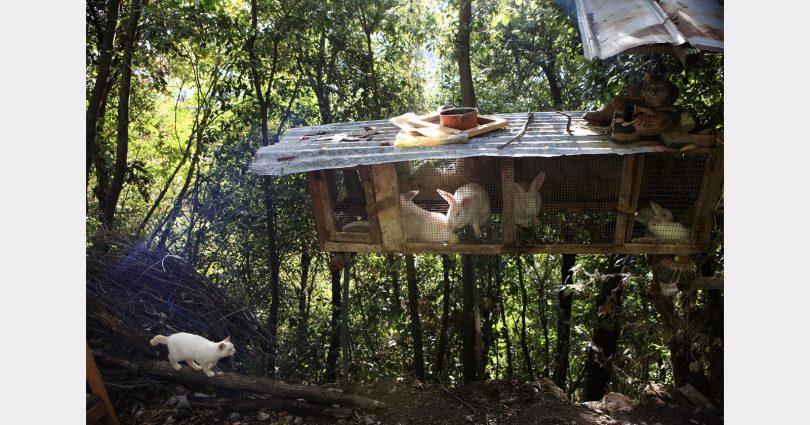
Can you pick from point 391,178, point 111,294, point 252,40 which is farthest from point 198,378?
point 252,40

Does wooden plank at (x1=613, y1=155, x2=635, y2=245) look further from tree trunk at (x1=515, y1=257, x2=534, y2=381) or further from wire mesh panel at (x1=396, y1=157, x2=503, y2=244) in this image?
tree trunk at (x1=515, y1=257, x2=534, y2=381)

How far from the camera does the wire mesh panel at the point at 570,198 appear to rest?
4070 mm

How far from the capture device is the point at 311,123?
7.61 meters

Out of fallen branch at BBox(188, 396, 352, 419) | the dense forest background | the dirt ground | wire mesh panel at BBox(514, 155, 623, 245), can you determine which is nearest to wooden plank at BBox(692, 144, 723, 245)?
wire mesh panel at BBox(514, 155, 623, 245)

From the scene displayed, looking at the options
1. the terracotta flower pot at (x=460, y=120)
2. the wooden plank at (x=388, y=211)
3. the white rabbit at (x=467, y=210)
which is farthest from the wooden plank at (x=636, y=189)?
the wooden plank at (x=388, y=211)

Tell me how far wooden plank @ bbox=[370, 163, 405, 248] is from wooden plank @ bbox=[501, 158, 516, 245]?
2.51ft

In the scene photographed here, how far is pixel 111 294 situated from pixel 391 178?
3006 mm

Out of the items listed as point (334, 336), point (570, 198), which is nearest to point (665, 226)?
point (570, 198)

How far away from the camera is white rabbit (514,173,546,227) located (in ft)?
13.1

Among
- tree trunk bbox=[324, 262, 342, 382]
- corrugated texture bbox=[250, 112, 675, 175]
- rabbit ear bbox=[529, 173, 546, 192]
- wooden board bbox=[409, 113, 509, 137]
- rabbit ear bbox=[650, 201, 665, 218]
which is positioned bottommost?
tree trunk bbox=[324, 262, 342, 382]

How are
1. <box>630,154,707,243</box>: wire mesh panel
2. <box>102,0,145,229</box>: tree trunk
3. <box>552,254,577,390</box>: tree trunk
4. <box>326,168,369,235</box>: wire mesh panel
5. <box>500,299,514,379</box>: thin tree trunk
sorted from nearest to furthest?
<box>630,154,707,243</box>: wire mesh panel, <box>326,168,369,235</box>: wire mesh panel, <box>102,0,145,229</box>: tree trunk, <box>552,254,577,390</box>: tree trunk, <box>500,299,514,379</box>: thin tree trunk

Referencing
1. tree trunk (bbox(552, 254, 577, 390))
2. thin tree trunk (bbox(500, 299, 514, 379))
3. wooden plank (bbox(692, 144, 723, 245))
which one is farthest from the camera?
thin tree trunk (bbox(500, 299, 514, 379))

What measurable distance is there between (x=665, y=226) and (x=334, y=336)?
4.84m

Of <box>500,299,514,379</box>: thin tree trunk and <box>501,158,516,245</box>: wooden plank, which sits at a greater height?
<box>501,158,516,245</box>: wooden plank
